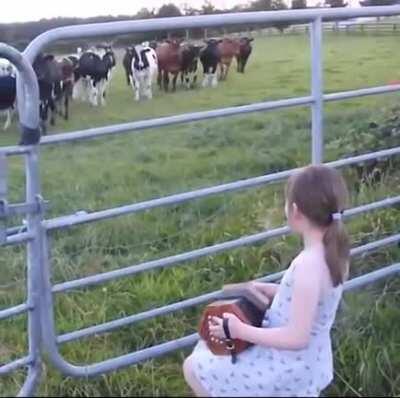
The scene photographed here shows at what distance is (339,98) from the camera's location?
408cm

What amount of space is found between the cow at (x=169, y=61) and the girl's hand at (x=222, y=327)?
13534 mm

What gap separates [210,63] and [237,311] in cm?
1321

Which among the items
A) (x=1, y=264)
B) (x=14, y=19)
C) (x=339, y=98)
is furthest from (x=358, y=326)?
(x=14, y=19)

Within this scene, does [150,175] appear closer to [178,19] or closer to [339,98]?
[339,98]

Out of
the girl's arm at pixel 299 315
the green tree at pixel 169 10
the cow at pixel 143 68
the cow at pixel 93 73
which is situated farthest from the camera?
the cow at pixel 143 68

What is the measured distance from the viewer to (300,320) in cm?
273

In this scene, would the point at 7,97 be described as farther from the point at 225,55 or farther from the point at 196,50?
the point at 196,50

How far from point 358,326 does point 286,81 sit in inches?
396

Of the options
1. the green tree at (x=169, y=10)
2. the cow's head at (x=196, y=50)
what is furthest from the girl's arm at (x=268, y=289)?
the cow's head at (x=196, y=50)

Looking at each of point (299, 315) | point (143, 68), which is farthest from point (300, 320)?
point (143, 68)

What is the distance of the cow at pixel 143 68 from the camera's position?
52.4 feet

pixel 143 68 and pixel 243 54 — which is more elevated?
pixel 243 54

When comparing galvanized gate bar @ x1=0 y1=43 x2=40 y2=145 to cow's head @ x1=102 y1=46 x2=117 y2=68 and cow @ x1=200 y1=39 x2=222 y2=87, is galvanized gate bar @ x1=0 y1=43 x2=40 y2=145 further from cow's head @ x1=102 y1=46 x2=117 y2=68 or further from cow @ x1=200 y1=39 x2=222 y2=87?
cow @ x1=200 y1=39 x2=222 y2=87

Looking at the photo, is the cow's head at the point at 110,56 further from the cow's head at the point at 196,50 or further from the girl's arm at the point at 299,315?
the girl's arm at the point at 299,315
